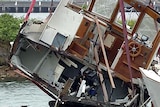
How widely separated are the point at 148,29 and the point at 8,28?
23.0 meters

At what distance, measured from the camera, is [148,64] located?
1695 cm

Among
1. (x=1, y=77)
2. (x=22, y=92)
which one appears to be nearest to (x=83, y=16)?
(x=22, y=92)

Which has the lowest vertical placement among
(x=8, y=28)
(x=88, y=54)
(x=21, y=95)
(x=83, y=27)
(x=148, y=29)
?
(x=8, y=28)

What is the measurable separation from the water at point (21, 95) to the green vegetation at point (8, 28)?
16.8ft

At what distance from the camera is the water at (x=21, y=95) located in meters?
24.9

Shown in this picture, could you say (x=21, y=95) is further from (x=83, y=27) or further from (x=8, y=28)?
(x=83, y=27)

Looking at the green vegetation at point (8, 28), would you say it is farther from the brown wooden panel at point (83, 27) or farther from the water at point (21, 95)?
the brown wooden panel at point (83, 27)

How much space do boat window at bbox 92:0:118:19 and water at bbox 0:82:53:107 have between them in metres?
6.27

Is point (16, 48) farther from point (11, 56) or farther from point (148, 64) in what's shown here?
point (148, 64)

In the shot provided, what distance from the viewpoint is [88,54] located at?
1706cm

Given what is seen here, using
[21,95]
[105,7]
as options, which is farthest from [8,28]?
[105,7]

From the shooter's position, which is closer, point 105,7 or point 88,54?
point 88,54

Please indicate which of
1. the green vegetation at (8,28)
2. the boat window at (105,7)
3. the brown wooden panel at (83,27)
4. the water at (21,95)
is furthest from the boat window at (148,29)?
the green vegetation at (8,28)

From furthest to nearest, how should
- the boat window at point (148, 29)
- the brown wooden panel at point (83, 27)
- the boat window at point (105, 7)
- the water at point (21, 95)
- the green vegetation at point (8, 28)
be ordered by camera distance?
the green vegetation at point (8, 28)
the water at point (21, 95)
the boat window at point (105, 7)
the boat window at point (148, 29)
the brown wooden panel at point (83, 27)
